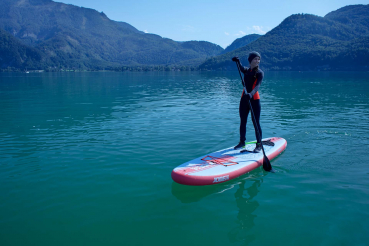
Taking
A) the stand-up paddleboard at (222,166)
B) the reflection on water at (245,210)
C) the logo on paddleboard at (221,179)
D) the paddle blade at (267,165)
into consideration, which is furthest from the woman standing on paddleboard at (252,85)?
the logo on paddleboard at (221,179)

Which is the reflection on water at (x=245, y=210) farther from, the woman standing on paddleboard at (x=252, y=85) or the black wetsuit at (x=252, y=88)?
the black wetsuit at (x=252, y=88)

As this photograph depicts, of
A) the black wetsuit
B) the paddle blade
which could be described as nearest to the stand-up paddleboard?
the paddle blade

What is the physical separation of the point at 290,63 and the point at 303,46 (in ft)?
111

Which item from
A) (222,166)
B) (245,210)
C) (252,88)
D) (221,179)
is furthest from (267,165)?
(252,88)

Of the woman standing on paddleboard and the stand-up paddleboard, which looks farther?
the woman standing on paddleboard

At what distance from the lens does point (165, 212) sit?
6148mm

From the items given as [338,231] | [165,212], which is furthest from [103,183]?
[338,231]

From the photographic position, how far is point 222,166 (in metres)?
7.81

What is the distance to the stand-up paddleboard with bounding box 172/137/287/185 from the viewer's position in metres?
7.06

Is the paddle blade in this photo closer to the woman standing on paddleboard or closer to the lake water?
the lake water

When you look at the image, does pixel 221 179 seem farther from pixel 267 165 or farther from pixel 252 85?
pixel 252 85

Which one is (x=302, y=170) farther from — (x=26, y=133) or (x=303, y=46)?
(x=303, y=46)

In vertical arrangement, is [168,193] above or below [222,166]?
below

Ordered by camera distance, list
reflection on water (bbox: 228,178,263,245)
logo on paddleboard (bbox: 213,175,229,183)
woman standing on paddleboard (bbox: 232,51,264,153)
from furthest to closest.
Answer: woman standing on paddleboard (bbox: 232,51,264,153), logo on paddleboard (bbox: 213,175,229,183), reflection on water (bbox: 228,178,263,245)
